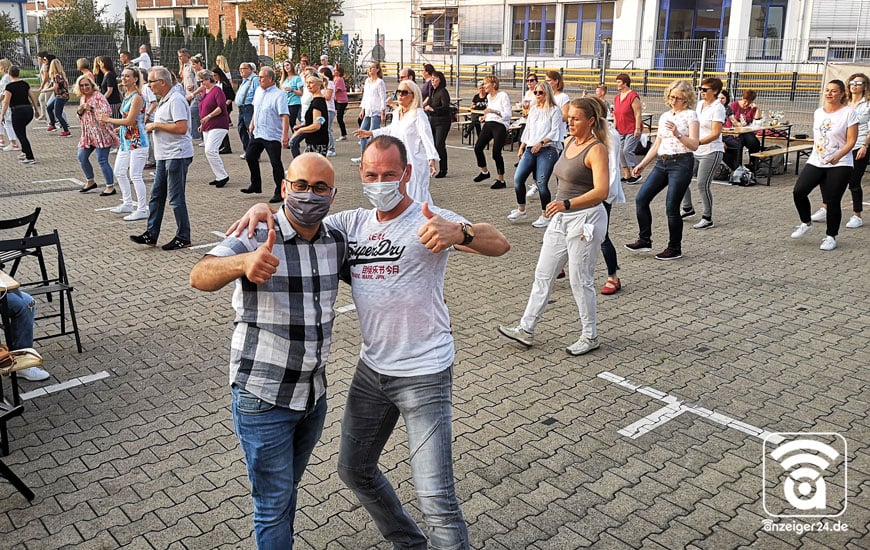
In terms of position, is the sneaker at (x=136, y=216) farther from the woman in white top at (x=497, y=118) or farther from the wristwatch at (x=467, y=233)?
the wristwatch at (x=467, y=233)

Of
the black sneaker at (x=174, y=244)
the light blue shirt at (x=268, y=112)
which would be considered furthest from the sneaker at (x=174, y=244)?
the light blue shirt at (x=268, y=112)

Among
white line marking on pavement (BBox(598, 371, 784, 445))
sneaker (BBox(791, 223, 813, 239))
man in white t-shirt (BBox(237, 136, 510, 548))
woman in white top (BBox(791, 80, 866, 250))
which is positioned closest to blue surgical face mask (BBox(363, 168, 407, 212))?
man in white t-shirt (BBox(237, 136, 510, 548))

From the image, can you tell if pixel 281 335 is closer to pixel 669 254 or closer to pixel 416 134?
pixel 416 134

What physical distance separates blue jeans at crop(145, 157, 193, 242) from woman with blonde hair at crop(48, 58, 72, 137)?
1117cm

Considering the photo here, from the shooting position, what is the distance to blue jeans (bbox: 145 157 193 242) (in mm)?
8953

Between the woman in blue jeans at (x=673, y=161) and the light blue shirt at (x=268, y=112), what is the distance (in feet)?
17.9

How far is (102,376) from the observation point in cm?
580

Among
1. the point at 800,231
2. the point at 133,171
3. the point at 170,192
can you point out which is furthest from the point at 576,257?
the point at 133,171

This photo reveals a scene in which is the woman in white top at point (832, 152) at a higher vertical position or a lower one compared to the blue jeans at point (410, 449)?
higher

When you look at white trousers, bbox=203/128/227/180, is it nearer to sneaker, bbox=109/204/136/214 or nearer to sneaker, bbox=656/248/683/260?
sneaker, bbox=109/204/136/214

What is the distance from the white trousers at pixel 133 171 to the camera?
402 inches

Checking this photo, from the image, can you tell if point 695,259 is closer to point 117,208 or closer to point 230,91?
point 117,208

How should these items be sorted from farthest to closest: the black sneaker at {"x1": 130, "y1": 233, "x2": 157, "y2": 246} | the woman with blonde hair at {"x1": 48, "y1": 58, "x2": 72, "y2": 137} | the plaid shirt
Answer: the woman with blonde hair at {"x1": 48, "y1": 58, "x2": 72, "y2": 137} < the black sneaker at {"x1": 130, "y1": 233, "x2": 157, "y2": 246} < the plaid shirt

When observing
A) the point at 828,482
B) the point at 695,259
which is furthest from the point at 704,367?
the point at 695,259
